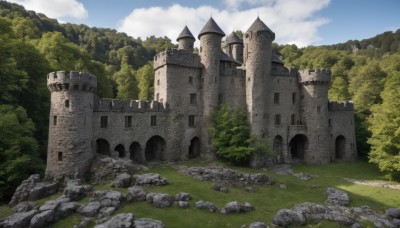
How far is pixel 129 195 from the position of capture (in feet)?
71.9

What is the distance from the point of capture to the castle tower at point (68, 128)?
2752 centimetres

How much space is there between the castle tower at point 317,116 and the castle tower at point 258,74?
7.16 meters

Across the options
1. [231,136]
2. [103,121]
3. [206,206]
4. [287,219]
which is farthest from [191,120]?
[287,219]

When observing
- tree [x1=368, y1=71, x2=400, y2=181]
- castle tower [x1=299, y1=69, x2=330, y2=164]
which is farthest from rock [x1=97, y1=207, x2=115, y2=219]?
castle tower [x1=299, y1=69, x2=330, y2=164]

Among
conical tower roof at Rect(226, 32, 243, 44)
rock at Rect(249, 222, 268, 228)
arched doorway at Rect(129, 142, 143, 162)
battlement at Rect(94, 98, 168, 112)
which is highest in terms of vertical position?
conical tower roof at Rect(226, 32, 243, 44)

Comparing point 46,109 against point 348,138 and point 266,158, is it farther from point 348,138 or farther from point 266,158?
point 348,138

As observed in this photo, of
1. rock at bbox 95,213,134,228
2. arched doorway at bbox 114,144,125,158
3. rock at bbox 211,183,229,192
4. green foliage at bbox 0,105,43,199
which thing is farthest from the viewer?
arched doorway at bbox 114,144,125,158

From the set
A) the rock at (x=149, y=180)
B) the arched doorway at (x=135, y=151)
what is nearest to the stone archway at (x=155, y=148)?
the arched doorway at (x=135, y=151)

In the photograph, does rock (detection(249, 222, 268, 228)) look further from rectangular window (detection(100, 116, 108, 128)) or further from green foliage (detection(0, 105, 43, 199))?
rectangular window (detection(100, 116, 108, 128))

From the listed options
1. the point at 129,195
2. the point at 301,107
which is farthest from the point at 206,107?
the point at 129,195

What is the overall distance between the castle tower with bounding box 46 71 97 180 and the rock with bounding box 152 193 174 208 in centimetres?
1011

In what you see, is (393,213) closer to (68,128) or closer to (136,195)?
(136,195)

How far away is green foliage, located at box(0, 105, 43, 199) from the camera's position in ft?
83.4

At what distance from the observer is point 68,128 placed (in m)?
27.9
